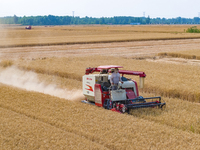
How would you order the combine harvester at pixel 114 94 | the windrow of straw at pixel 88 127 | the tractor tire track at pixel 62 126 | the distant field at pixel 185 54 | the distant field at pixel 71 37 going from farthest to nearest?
the distant field at pixel 71 37 → the distant field at pixel 185 54 → the combine harvester at pixel 114 94 → the tractor tire track at pixel 62 126 → the windrow of straw at pixel 88 127

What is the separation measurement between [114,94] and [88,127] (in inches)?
116

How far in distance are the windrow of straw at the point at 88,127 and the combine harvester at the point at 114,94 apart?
1.43 feet

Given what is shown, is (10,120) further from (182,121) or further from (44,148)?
(182,121)

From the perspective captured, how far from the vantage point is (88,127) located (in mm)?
10586

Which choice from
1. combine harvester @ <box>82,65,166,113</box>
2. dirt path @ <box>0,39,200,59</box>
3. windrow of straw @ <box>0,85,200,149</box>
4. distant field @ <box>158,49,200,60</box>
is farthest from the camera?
dirt path @ <box>0,39,200,59</box>

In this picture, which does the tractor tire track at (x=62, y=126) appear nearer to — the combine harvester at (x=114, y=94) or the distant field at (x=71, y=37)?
the combine harvester at (x=114, y=94)

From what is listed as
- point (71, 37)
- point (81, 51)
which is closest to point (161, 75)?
point (81, 51)

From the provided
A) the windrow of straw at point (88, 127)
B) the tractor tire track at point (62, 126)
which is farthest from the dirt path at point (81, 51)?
the windrow of straw at point (88, 127)

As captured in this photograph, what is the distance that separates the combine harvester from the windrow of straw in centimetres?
43

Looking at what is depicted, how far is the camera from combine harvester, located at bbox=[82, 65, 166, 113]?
13.0 m

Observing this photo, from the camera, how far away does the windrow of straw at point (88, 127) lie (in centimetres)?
913

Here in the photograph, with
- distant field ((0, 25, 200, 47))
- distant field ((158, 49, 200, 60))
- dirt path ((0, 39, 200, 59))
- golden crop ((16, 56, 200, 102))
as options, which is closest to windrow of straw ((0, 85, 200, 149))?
golden crop ((16, 56, 200, 102))

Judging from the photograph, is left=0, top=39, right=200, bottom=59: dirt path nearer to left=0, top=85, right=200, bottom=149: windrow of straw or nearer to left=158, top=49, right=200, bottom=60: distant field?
left=158, top=49, right=200, bottom=60: distant field

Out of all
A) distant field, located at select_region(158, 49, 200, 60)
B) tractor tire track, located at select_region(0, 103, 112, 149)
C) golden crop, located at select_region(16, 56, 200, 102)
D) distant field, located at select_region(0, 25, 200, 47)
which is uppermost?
distant field, located at select_region(0, 25, 200, 47)
